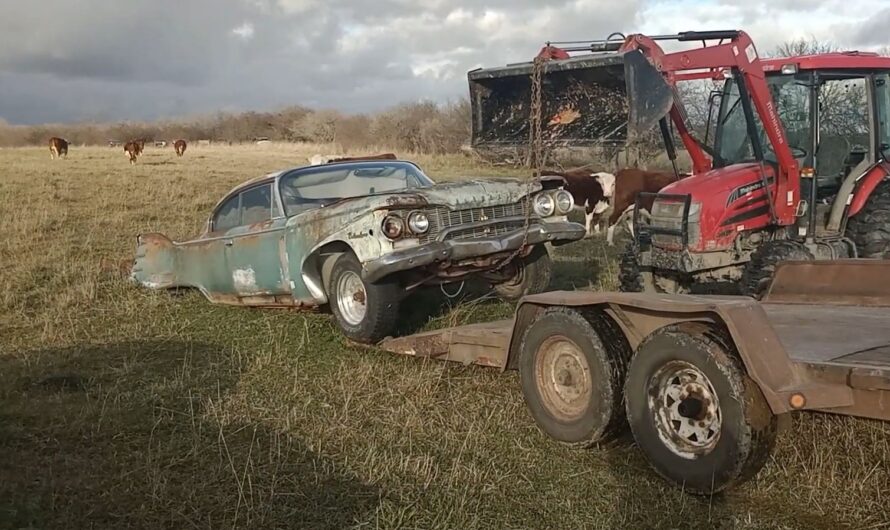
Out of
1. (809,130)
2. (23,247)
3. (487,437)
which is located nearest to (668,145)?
(809,130)

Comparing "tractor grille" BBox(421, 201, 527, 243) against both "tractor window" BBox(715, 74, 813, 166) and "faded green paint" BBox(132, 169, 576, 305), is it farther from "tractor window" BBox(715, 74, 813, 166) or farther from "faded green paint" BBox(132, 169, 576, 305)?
"tractor window" BBox(715, 74, 813, 166)

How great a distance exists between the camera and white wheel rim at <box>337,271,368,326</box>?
22.1 ft

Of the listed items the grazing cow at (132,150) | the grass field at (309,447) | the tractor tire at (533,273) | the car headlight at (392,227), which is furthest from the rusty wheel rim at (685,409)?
the grazing cow at (132,150)

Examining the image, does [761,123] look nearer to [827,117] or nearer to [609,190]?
[827,117]

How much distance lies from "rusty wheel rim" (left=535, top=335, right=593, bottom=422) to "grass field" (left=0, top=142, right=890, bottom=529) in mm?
229

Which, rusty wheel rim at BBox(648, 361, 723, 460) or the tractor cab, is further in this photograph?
the tractor cab

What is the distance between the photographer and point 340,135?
6097 centimetres

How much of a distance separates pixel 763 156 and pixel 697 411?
494cm

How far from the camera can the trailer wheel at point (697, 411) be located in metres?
3.66

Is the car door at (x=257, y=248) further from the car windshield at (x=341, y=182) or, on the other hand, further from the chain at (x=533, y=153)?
the chain at (x=533, y=153)

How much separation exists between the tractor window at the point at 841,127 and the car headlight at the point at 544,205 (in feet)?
9.26

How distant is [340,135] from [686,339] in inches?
2305

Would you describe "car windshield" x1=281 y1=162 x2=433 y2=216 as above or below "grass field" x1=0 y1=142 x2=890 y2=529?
above

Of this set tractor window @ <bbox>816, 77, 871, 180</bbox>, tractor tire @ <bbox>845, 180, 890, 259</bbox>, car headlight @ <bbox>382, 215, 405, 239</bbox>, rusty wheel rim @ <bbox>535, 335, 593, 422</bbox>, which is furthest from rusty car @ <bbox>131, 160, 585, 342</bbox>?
tractor tire @ <bbox>845, 180, 890, 259</bbox>
